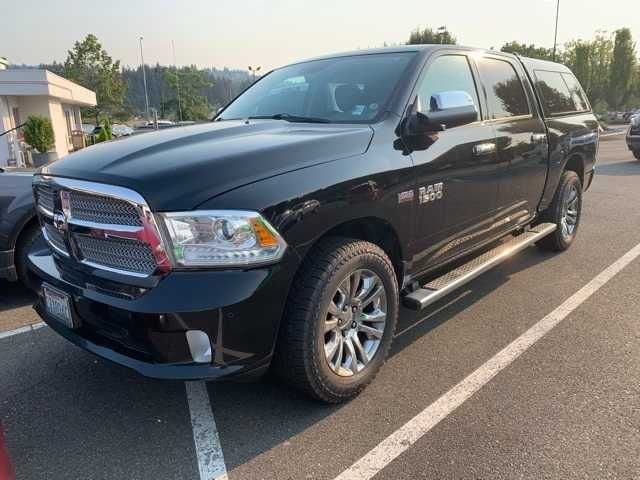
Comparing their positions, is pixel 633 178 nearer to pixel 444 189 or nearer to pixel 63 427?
pixel 444 189

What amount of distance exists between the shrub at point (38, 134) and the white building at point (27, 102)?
69 cm

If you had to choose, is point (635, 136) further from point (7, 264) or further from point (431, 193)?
point (7, 264)

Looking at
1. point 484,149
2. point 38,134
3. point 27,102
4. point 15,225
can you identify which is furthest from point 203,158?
point 27,102

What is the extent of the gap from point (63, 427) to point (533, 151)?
4.04m

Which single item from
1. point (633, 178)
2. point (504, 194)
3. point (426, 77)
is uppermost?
point (426, 77)

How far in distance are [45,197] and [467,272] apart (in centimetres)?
277

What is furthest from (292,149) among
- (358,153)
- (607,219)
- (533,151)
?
(607,219)

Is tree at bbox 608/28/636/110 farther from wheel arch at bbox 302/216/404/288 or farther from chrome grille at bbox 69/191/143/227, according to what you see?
chrome grille at bbox 69/191/143/227

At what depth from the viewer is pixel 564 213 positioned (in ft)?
18.5

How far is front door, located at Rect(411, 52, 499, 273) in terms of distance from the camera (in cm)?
331

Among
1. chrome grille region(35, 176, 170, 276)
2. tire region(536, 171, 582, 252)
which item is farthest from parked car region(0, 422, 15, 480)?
tire region(536, 171, 582, 252)

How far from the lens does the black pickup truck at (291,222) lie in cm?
232

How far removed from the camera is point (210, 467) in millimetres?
2477

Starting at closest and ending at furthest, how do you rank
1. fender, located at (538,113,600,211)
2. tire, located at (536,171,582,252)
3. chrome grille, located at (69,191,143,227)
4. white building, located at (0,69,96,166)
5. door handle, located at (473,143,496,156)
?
chrome grille, located at (69,191,143,227) < door handle, located at (473,143,496,156) < fender, located at (538,113,600,211) < tire, located at (536,171,582,252) < white building, located at (0,69,96,166)
